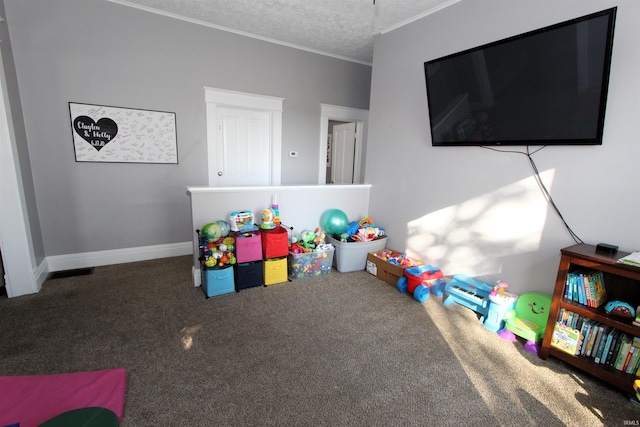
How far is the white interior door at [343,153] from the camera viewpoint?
509 centimetres

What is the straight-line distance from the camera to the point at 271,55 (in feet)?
12.8

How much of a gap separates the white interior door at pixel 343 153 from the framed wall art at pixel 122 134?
9.16 ft

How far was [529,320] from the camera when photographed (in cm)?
220

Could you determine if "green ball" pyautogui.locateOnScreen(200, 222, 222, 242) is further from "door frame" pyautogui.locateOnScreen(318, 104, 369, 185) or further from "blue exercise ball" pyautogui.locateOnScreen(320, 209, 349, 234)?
"door frame" pyautogui.locateOnScreen(318, 104, 369, 185)

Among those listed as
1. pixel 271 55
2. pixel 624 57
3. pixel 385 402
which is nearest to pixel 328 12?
pixel 271 55

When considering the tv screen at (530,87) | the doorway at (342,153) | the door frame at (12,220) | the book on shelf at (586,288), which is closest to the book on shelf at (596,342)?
the book on shelf at (586,288)

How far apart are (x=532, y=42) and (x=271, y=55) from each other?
9.75 ft

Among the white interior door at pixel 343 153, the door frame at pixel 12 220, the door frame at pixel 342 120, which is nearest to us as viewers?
the door frame at pixel 12 220

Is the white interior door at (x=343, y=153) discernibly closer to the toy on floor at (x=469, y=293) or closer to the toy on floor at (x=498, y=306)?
the toy on floor at (x=469, y=293)

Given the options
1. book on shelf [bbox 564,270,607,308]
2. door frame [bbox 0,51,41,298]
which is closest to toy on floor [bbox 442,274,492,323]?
book on shelf [bbox 564,270,607,308]

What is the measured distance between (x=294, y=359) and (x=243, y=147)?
2900 mm

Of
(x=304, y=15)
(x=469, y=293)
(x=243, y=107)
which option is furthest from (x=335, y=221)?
(x=304, y=15)

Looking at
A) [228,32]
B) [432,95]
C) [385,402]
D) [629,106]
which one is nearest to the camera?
[385,402]

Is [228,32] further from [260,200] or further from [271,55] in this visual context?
[260,200]
